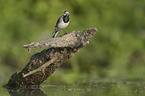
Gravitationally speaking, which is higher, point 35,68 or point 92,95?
point 35,68

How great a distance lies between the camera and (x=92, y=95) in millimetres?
5734

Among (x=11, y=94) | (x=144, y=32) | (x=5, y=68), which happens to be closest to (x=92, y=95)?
(x=11, y=94)

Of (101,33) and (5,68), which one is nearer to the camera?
(5,68)

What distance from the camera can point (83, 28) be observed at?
45.4 feet

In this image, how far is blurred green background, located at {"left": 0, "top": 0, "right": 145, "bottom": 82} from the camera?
44.7ft

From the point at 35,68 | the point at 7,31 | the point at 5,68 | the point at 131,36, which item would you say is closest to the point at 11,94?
the point at 35,68

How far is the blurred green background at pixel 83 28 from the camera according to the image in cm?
1362

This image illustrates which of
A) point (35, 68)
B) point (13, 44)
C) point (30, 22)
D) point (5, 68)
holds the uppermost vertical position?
point (30, 22)

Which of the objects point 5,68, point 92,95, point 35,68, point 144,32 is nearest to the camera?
point 92,95

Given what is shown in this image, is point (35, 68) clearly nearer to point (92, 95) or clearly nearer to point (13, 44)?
point (92, 95)

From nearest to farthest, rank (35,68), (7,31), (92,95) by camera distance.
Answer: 1. (92,95)
2. (35,68)
3. (7,31)

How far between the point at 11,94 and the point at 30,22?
338 inches

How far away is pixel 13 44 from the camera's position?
13742 mm

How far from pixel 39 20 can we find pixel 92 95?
892 cm
